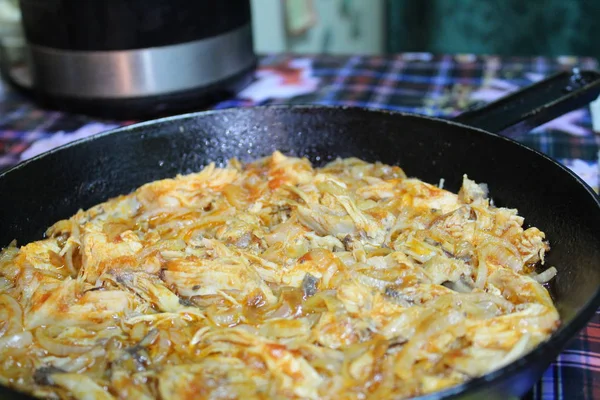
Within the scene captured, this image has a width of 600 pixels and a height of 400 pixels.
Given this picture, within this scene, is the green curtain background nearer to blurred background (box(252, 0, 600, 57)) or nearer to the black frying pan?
blurred background (box(252, 0, 600, 57))

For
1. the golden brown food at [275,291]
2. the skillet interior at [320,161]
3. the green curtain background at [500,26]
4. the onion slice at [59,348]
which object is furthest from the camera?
the green curtain background at [500,26]

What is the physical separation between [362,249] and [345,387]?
1.81 ft

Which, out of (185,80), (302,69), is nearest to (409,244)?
(185,80)

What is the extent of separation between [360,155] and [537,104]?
65 centimetres

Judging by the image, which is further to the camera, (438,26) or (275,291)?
(438,26)

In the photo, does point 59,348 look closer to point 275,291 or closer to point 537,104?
point 275,291

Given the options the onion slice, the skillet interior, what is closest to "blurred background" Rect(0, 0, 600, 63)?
the skillet interior

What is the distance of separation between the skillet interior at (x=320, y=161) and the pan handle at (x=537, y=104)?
105 mm

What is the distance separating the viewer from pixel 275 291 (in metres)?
1.74

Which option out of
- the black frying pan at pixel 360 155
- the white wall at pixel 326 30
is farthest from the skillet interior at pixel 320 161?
the white wall at pixel 326 30

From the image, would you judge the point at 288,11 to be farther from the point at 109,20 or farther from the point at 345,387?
the point at 345,387

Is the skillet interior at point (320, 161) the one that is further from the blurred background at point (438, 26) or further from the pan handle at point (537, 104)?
the blurred background at point (438, 26)

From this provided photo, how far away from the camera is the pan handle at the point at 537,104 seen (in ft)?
6.97

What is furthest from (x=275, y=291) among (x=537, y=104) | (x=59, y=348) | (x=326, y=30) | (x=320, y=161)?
(x=326, y=30)
